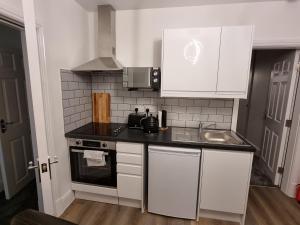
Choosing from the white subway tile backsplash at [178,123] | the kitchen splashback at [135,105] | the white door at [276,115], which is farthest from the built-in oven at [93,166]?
the white door at [276,115]

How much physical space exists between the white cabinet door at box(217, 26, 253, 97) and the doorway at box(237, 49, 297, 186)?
0.98m

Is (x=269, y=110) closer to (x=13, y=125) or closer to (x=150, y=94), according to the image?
(x=150, y=94)

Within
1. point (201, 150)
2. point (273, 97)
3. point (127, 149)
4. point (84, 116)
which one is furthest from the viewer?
point (273, 97)

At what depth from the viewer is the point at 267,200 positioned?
2.21 m

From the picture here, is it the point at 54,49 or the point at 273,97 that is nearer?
the point at 54,49

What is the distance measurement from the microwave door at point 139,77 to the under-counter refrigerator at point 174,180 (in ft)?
2.47

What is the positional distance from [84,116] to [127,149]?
2.88 feet

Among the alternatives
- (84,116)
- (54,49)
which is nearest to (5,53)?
(54,49)

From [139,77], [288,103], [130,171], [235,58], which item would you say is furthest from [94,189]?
[288,103]

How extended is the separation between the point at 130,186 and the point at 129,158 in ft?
1.12

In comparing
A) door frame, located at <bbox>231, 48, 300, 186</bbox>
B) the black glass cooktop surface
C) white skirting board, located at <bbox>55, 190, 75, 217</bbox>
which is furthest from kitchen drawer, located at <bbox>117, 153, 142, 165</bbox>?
door frame, located at <bbox>231, 48, 300, 186</bbox>

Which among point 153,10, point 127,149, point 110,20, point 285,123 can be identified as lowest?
point 127,149

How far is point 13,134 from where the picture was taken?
209cm

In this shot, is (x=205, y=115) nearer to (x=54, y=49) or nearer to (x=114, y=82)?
(x=114, y=82)
